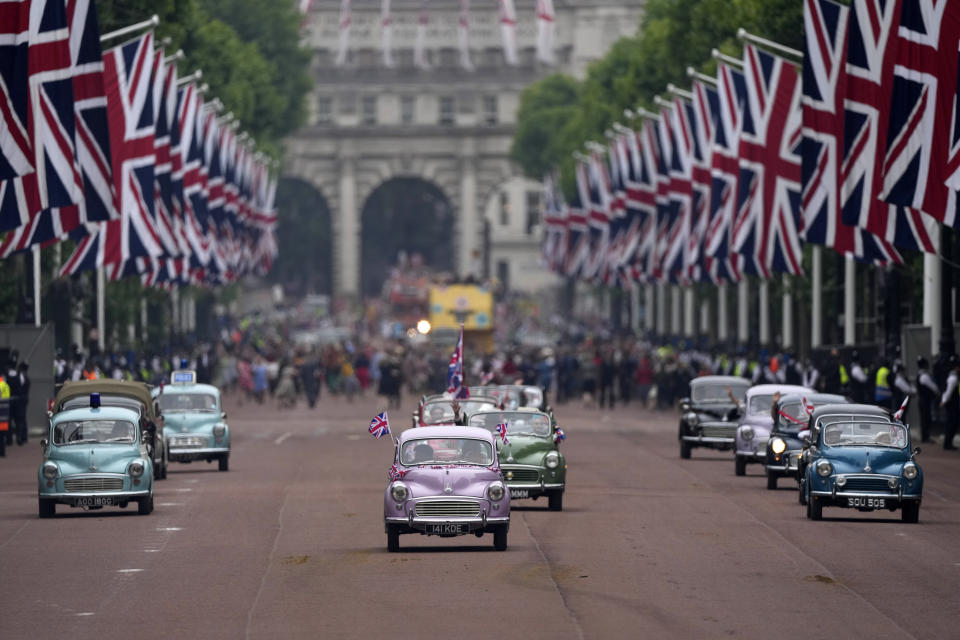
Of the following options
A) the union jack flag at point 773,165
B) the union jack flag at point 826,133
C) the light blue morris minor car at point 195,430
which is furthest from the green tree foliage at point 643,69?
the light blue morris minor car at point 195,430

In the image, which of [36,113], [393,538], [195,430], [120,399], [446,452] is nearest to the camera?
[393,538]

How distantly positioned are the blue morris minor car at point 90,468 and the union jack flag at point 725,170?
997 inches

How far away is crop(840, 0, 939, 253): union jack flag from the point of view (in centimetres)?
3722

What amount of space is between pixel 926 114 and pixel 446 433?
12010 mm

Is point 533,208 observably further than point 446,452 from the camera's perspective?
Yes

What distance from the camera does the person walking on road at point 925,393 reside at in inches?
1770

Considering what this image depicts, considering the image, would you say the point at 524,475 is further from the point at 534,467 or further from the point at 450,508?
the point at 450,508

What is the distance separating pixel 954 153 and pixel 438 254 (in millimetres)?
141906

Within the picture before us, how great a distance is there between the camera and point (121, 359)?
56094 mm

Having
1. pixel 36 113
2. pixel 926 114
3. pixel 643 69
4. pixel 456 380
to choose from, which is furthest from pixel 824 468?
pixel 643 69

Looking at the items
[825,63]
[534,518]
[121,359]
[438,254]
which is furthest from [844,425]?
[438,254]

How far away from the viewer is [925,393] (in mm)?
45219

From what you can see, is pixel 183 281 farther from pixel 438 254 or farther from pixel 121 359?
pixel 438 254

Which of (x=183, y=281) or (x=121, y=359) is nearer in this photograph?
(x=121, y=359)
